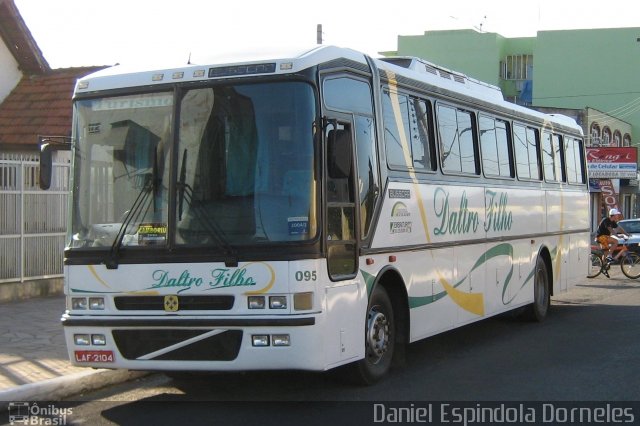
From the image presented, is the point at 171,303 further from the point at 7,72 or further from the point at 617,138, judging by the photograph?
the point at 617,138

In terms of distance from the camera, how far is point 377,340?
28.6 ft

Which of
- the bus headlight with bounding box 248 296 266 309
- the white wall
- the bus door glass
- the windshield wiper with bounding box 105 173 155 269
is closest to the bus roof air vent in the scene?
the bus door glass

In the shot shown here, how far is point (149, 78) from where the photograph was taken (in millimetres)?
8094

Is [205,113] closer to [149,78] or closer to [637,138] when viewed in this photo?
[149,78]

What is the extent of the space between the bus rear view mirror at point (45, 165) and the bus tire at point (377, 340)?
128 inches

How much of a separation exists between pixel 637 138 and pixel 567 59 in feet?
24.6

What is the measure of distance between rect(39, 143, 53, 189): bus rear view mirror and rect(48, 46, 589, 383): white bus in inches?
13.6

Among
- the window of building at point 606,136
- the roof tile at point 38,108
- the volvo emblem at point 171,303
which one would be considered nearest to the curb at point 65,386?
Answer: the volvo emblem at point 171,303

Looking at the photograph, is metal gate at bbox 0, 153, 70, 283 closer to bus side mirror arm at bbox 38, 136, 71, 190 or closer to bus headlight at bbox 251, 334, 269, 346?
bus side mirror arm at bbox 38, 136, 71, 190

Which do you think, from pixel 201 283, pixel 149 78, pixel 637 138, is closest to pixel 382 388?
pixel 201 283

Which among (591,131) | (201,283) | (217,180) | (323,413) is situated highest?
(591,131)

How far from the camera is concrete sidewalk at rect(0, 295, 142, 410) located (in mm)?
8250

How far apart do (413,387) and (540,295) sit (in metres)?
6.21

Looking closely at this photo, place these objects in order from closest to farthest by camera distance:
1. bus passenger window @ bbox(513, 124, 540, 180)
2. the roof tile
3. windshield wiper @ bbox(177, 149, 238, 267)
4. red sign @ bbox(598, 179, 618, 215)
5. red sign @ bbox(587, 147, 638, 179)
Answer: windshield wiper @ bbox(177, 149, 238, 267), bus passenger window @ bbox(513, 124, 540, 180), the roof tile, red sign @ bbox(598, 179, 618, 215), red sign @ bbox(587, 147, 638, 179)
